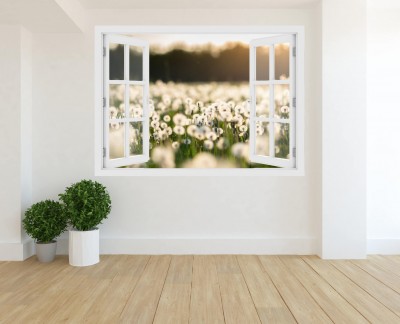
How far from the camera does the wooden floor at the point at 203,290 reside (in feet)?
10.8

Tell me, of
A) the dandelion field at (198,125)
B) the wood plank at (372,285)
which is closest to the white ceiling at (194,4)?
the dandelion field at (198,125)

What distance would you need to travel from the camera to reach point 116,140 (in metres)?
5.42

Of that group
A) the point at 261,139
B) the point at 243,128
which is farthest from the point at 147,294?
the point at 243,128

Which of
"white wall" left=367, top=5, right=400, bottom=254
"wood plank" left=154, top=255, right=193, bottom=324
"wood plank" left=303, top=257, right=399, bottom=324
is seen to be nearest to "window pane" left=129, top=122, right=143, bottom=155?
"wood plank" left=154, top=255, right=193, bottom=324

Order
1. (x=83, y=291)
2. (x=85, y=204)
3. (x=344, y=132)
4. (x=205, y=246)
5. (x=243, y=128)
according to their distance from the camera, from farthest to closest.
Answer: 1. (x=243, y=128)
2. (x=205, y=246)
3. (x=344, y=132)
4. (x=85, y=204)
5. (x=83, y=291)

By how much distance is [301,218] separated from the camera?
5.22 m

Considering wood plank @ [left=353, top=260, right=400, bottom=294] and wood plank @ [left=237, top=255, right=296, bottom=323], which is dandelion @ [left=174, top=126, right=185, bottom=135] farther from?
wood plank @ [left=353, top=260, right=400, bottom=294]

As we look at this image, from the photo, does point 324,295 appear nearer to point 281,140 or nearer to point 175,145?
point 281,140

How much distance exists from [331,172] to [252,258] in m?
1.17

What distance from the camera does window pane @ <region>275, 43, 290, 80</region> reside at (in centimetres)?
533

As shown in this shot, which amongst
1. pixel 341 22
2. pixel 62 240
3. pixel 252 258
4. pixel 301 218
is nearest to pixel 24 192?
pixel 62 240

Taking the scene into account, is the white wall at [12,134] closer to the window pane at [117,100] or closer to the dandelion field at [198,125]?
the window pane at [117,100]

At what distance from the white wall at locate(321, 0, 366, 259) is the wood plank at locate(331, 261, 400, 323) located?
30 cm

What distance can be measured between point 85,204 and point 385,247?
3.08 meters
